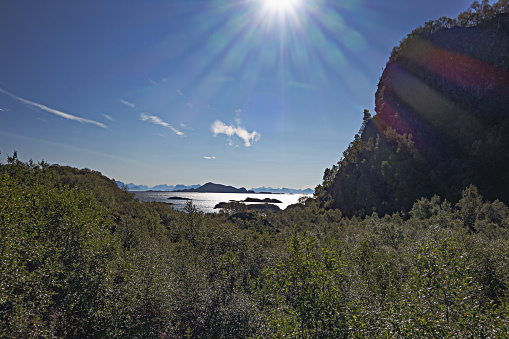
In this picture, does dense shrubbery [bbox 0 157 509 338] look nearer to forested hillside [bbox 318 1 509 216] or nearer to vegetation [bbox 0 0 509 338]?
vegetation [bbox 0 0 509 338]

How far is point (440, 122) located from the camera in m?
85.4

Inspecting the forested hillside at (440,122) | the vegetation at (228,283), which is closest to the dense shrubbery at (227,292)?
the vegetation at (228,283)

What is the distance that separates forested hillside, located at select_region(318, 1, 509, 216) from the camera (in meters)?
71.6

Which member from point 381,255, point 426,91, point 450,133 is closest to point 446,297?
point 381,255

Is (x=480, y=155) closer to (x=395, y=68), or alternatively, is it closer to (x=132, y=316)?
(x=395, y=68)

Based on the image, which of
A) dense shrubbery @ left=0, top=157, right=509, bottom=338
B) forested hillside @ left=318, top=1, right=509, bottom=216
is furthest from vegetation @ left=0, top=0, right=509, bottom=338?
forested hillside @ left=318, top=1, right=509, bottom=216

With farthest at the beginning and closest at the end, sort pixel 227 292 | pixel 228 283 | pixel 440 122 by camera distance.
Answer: pixel 440 122
pixel 228 283
pixel 227 292

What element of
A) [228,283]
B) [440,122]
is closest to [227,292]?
[228,283]

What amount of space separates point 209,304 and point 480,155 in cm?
9013

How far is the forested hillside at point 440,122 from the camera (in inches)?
2820

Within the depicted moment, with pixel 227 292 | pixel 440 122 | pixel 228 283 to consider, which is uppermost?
pixel 440 122

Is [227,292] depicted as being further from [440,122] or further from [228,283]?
[440,122]

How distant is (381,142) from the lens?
326ft

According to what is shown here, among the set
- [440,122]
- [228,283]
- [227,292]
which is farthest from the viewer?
[440,122]
